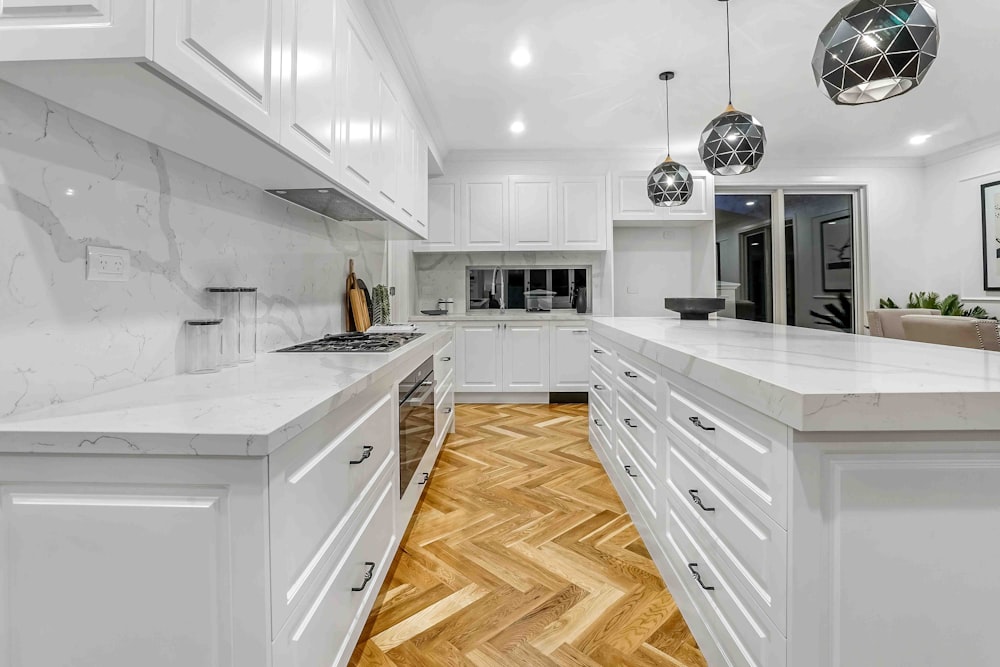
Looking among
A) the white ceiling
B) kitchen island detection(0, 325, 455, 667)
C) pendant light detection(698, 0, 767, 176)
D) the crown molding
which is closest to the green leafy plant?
the white ceiling

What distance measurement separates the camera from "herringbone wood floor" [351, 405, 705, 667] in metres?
1.47

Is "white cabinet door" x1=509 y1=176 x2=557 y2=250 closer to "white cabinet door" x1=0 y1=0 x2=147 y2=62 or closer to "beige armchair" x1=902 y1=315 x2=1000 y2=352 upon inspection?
"beige armchair" x1=902 y1=315 x2=1000 y2=352

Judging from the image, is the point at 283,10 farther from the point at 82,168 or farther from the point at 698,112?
the point at 698,112

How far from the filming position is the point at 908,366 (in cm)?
121

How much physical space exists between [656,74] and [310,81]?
2.56 meters

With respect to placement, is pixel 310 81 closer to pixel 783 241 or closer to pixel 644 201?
pixel 644 201

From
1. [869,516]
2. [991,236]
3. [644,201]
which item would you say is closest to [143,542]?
[869,516]

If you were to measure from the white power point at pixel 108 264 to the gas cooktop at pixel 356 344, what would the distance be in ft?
2.57

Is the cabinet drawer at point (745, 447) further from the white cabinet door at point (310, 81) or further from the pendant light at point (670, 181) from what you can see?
the pendant light at point (670, 181)

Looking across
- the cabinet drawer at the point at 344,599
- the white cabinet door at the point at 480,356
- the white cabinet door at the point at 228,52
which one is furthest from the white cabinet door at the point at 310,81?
the white cabinet door at the point at 480,356

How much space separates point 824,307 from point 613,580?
5172 millimetres

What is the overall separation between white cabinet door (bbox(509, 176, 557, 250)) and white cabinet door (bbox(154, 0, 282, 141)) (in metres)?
3.64

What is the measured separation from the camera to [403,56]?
2.97m

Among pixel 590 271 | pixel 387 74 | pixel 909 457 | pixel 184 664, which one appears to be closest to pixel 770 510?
pixel 909 457
